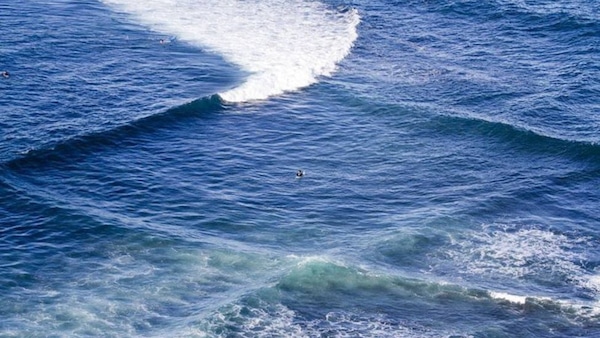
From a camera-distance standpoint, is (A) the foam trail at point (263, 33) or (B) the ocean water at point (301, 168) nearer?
(B) the ocean water at point (301, 168)

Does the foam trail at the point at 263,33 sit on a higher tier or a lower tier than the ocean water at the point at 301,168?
higher

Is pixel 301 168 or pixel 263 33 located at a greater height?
pixel 263 33

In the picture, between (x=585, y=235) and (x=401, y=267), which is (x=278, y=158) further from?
(x=585, y=235)

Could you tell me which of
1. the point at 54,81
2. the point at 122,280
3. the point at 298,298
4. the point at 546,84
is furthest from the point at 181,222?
the point at 546,84

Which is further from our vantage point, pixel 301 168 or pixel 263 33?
pixel 263 33
